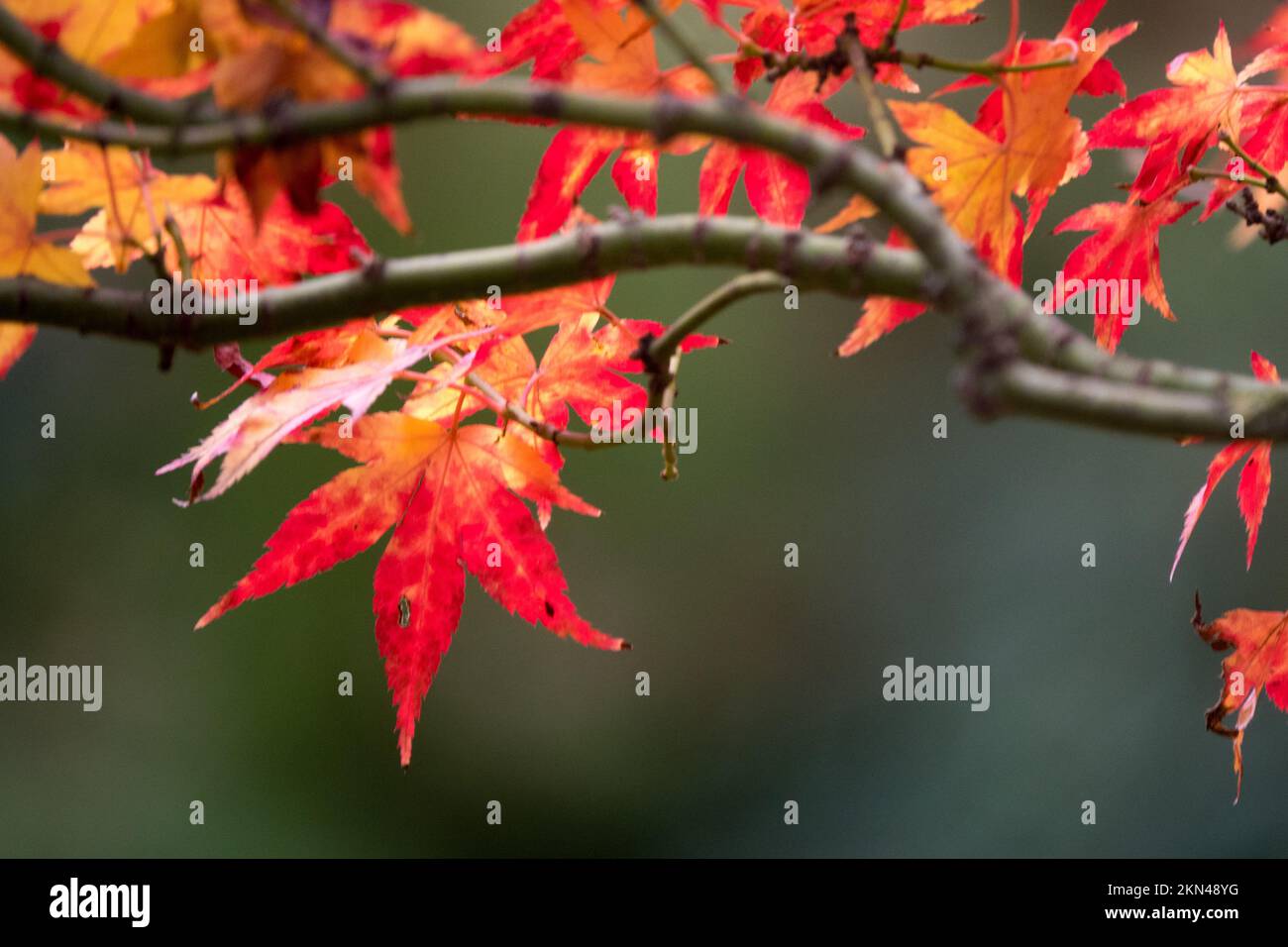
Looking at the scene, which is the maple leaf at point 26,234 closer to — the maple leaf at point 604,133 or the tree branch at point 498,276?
the tree branch at point 498,276

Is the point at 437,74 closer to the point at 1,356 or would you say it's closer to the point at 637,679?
the point at 1,356

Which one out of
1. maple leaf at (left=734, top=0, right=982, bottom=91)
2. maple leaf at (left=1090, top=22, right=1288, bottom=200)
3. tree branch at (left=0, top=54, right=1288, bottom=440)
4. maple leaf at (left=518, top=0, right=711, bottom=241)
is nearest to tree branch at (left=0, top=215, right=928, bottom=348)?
tree branch at (left=0, top=54, right=1288, bottom=440)

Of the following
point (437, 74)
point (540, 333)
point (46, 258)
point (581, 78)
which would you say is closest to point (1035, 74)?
point (581, 78)

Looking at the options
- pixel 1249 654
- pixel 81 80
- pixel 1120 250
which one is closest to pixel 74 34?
pixel 81 80

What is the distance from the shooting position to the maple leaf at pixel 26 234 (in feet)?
1.54

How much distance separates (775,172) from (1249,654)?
1.47ft

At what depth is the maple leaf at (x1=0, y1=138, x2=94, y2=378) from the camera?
0.47 metres

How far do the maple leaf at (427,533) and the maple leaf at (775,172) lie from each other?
0.19m

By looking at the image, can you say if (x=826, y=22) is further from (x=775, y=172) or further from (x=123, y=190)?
(x=123, y=190)

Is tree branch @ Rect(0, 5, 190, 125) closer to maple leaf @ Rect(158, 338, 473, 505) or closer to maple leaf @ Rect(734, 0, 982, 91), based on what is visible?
maple leaf @ Rect(158, 338, 473, 505)

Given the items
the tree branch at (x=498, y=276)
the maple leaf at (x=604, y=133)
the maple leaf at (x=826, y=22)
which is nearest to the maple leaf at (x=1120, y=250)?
the maple leaf at (x=826, y=22)

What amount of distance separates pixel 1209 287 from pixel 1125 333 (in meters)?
0.19

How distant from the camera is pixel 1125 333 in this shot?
218 cm

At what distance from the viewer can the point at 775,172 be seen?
0.66 metres
